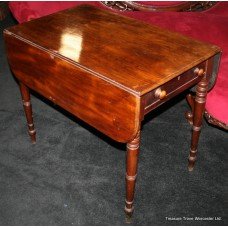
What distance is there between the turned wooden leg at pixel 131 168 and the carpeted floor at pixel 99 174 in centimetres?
14

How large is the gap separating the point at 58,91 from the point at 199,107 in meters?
0.76

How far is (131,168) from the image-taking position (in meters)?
1.61

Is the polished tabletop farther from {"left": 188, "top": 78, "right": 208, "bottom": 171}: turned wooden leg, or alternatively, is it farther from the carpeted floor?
the carpeted floor

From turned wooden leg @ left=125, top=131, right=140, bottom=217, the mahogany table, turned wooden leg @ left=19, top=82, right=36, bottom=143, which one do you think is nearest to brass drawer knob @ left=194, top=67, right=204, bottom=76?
the mahogany table

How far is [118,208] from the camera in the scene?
1.92 metres

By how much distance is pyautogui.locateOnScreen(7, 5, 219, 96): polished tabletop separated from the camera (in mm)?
1442

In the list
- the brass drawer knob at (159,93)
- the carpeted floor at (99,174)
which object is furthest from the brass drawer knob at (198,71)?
the carpeted floor at (99,174)

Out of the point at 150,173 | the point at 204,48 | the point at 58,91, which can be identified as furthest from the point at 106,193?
the point at 204,48

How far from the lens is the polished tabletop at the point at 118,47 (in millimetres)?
1442

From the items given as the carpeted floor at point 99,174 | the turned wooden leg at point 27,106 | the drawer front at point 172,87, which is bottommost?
the carpeted floor at point 99,174

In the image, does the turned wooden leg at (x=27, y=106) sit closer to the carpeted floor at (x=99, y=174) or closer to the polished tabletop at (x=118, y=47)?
the carpeted floor at (x=99, y=174)

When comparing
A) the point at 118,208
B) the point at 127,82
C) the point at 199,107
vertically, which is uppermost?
the point at 127,82

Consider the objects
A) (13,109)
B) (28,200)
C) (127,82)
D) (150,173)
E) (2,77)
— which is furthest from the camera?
(2,77)

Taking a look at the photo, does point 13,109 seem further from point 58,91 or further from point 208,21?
point 208,21
